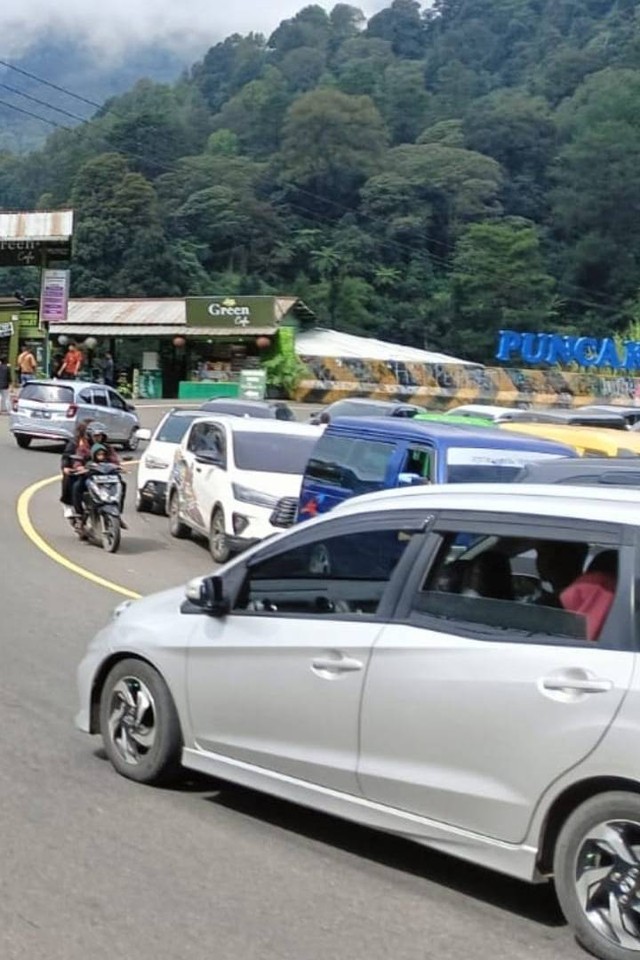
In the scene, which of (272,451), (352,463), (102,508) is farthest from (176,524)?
(352,463)

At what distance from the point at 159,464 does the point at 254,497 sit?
16.6ft

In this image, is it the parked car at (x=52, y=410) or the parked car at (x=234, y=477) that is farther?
the parked car at (x=52, y=410)

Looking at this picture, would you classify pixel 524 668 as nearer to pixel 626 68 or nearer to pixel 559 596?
pixel 559 596

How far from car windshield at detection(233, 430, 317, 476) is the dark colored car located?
5.04 meters

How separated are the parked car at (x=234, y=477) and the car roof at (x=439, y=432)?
2116 mm

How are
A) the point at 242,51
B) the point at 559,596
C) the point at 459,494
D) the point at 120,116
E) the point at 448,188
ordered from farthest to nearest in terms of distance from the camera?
the point at 242,51
the point at 120,116
the point at 448,188
the point at 459,494
the point at 559,596

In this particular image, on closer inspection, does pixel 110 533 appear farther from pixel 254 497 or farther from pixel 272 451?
pixel 272 451

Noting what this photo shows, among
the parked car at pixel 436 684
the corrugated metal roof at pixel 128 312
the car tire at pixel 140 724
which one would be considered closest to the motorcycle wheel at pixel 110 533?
the car tire at pixel 140 724

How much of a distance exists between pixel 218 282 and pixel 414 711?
9335 cm

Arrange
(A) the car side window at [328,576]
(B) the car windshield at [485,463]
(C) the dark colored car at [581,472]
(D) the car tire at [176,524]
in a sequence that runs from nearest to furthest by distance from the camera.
→ 1. (A) the car side window at [328,576]
2. (C) the dark colored car at [581,472]
3. (B) the car windshield at [485,463]
4. (D) the car tire at [176,524]

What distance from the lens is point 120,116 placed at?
4983 inches

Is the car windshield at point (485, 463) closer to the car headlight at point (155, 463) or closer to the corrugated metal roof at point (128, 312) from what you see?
the car headlight at point (155, 463)

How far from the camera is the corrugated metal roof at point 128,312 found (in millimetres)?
58938

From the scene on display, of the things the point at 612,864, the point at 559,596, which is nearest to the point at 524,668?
the point at 559,596
